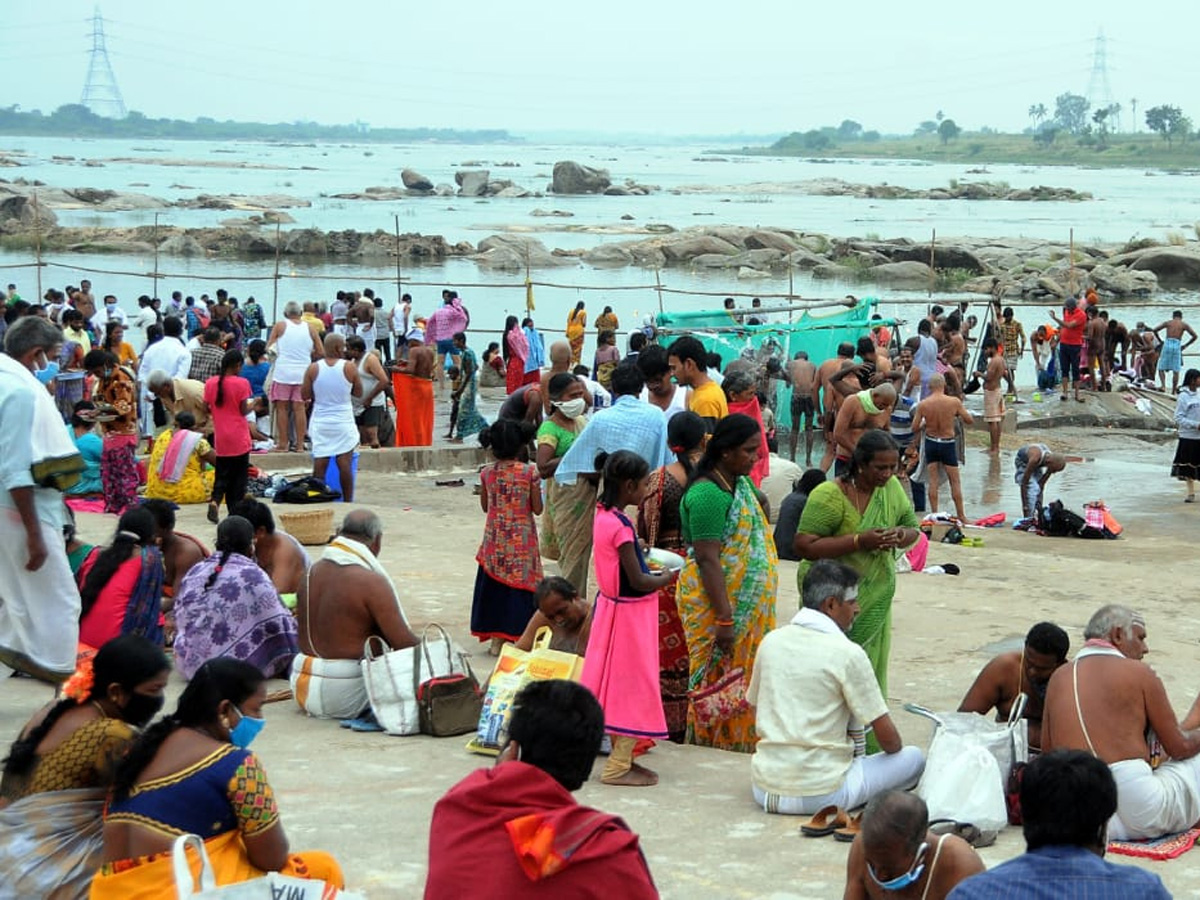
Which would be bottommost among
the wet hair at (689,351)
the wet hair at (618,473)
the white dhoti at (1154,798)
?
the white dhoti at (1154,798)

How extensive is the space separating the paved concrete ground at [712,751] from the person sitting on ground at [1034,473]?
484 millimetres

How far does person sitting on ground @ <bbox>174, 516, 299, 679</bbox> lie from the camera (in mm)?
7012

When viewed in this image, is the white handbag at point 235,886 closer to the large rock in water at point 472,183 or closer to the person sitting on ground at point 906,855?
the person sitting on ground at point 906,855

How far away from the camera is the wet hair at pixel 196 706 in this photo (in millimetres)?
3768

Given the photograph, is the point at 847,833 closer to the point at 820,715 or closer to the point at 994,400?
the point at 820,715

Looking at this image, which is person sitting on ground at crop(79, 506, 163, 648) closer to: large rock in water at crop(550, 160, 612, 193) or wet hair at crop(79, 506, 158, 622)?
wet hair at crop(79, 506, 158, 622)

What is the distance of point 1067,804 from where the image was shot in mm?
3426

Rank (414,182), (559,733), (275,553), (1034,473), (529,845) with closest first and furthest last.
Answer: (529,845)
(559,733)
(275,553)
(1034,473)
(414,182)

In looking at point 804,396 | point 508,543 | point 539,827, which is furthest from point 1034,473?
point 539,827

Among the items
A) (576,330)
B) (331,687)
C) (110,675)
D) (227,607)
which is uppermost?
(110,675)

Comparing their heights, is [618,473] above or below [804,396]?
above

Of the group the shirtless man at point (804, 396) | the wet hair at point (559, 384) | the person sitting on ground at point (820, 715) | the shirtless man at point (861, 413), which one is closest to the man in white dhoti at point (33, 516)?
the person sitting on ground at point (820, 715)

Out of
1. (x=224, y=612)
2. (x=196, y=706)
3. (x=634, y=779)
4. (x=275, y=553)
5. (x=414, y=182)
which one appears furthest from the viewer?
(x=414, y=182)

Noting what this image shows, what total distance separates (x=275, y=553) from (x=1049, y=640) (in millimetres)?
3787
